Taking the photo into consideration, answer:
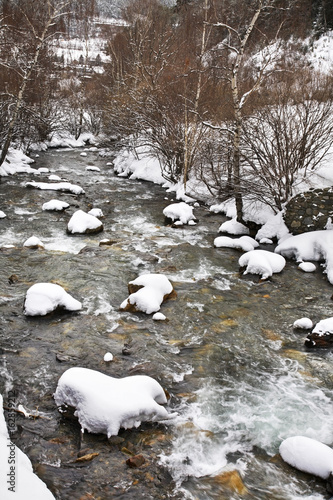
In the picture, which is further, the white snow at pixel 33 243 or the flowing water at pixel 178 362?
the white snow at pixel 33 243

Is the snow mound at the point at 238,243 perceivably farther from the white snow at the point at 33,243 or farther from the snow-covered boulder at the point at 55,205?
the snow-covered boulder at the point at 55,205

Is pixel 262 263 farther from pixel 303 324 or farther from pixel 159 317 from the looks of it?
pixel 159 317

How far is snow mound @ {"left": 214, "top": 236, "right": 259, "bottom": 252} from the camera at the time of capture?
967 cm

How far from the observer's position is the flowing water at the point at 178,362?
11.4 ft

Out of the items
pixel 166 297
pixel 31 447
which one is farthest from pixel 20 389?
pixel 166 297

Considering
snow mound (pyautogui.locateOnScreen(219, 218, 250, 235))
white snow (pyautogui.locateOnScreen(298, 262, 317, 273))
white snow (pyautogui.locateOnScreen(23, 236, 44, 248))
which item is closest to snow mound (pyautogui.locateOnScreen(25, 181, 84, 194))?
white snow (pyautogui.locateOnScreen(23, 236, 44, 248))

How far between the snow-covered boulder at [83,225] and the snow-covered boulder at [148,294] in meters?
3.73

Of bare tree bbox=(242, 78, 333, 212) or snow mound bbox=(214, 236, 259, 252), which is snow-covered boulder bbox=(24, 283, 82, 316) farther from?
bare tree bbox=(242, 78, 333, 212)

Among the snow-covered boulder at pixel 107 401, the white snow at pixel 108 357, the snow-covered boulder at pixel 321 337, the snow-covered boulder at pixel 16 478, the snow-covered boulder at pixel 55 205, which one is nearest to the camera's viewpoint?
the snow-covered boulder at pixel 16 478

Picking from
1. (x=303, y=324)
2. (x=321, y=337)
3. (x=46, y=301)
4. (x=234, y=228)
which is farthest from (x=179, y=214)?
(x=321, y=337)

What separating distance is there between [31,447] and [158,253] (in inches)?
238

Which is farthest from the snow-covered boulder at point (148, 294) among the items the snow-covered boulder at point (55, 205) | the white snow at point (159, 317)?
the snow-covered boulder at point (55, 205)

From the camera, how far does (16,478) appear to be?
272 centimetres

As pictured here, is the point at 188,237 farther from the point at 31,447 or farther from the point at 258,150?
the point at 31,447
